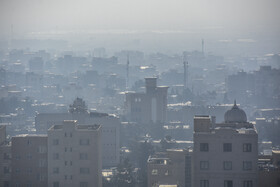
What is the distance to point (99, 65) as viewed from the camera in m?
108

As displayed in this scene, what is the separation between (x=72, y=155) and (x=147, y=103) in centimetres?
2669

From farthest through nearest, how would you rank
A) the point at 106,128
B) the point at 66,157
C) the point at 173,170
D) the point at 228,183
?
the point at 106,128 → the point at 173,170 → the point at 66,157 → the point at 228,183

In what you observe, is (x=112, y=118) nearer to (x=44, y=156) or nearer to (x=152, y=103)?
(x=152, y=103)

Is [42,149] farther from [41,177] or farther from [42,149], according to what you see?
[41,177]

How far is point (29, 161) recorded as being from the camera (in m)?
27.8

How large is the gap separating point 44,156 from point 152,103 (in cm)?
2651

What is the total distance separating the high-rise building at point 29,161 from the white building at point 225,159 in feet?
20.5

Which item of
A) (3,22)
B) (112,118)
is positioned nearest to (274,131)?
(112,118)

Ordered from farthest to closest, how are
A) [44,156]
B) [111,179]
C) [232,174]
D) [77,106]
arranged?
[77,106], [111,179], [44,156], [232,174]

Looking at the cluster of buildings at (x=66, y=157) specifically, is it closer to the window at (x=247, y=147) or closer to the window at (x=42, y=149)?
the window at (x=42, y=149)

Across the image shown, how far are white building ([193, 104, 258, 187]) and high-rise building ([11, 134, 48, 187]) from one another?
20.5 ft

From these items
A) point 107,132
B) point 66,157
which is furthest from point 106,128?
point 66,157

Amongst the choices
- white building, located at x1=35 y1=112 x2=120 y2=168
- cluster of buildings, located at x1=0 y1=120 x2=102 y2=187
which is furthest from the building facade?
white building, located at x1=35 y1=112 x2=120 y2=168

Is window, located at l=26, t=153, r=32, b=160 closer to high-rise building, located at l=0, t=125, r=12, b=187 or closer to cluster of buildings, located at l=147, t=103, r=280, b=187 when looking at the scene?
high-rise building, located at l=0, t=125, r=12, b=187
